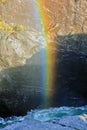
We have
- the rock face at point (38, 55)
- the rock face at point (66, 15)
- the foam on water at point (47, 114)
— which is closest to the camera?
the foam on water at point (47, 114)

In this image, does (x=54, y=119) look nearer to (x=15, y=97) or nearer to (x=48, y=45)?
(x=15, y=97)

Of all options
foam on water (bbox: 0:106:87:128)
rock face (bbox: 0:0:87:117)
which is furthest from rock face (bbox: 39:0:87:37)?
foam on water (bbox: 0:106:87:128)

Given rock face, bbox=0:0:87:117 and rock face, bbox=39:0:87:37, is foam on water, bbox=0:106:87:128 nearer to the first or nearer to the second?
rock face, bbox=0:0:87:117

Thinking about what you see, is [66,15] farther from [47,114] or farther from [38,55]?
[47,114]

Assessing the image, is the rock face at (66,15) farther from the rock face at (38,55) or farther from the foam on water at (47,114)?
the foam on water at (47,114)

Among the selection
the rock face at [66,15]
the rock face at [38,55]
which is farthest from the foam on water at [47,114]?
the rock face at [66,15]

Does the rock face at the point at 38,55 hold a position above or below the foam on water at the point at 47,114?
above

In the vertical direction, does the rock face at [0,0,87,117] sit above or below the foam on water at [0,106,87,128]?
above

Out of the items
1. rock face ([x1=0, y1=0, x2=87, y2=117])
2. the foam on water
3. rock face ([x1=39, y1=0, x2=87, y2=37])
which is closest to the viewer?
the foam on water

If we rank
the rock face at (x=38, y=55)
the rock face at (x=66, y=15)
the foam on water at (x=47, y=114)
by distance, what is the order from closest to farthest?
the foam on water at (x=47, y=114) < the rock face at (x=38, y=55) < the rock face at (x=66, y=15)
